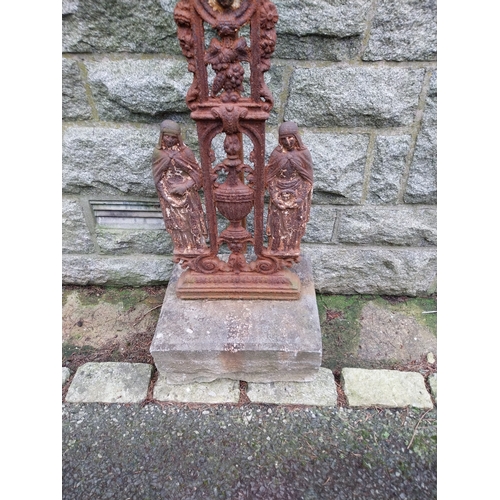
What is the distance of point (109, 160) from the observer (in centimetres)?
170

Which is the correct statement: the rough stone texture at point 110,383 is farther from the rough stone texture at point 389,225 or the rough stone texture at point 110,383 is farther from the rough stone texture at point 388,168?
the rough stone texture at point 388,168

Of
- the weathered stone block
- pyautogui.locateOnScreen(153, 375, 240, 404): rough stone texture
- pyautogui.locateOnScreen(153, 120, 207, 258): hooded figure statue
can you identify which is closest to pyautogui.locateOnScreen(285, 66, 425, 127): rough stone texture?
the weathered stone block

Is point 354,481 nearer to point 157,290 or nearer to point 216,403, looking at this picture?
point 216,403

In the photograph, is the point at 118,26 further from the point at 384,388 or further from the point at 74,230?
the point at 384,388

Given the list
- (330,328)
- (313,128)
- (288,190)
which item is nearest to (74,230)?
(288,190)

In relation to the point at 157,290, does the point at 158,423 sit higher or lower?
lower

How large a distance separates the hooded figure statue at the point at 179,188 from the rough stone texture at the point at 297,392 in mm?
632

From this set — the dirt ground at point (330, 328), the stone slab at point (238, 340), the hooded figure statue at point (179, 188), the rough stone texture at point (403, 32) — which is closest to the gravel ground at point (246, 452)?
the stone slab at point (238, 340)

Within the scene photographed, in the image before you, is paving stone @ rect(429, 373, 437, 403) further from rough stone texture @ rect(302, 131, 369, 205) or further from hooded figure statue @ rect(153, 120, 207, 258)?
hooded figure statue @ rect(153, 120, 207, 258)

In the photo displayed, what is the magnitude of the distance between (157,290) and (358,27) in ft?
5.06

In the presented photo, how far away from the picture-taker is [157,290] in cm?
208

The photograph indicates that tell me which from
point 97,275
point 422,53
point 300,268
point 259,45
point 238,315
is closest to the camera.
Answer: point 259,45

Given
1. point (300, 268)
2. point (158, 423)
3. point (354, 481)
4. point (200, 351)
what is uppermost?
point (300, 268)

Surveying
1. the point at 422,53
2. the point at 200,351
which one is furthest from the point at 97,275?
the point at 422,53
